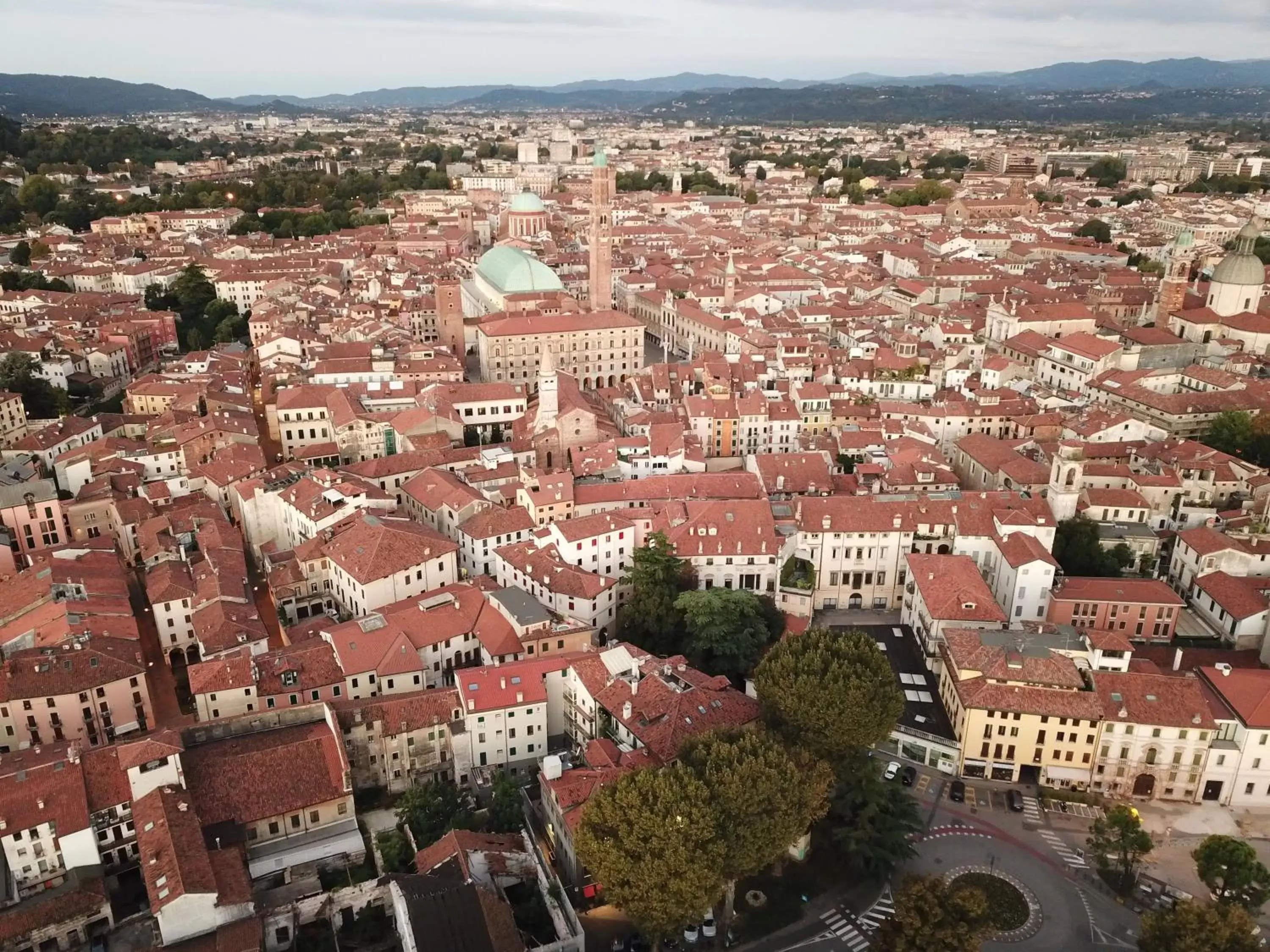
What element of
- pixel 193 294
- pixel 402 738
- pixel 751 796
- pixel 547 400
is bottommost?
pixel 402 738

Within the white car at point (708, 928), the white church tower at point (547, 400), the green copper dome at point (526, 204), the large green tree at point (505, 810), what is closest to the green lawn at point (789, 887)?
the white car at point (708, 928)

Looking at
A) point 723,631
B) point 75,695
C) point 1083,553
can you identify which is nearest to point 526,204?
point 1083,553

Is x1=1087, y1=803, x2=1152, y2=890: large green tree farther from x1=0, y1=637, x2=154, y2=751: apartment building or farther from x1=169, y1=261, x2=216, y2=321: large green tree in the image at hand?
x1=169, y1=261, x2=216, y2=321: large green tree

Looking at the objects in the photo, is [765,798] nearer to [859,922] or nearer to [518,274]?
[859,922]

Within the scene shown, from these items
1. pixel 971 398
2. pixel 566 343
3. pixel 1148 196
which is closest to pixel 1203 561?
pixel 971 398

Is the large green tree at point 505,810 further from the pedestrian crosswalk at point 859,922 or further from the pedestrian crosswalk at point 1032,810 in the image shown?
the pedestrian crosswalk at point 1032,810
